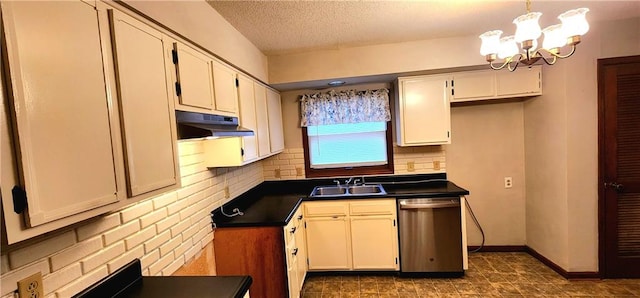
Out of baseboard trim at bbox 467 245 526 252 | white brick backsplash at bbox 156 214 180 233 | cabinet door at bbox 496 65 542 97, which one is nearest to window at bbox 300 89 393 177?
cabinet door at bbox 496 65 542 97

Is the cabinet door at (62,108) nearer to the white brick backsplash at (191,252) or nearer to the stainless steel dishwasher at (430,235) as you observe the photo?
the white brick backsplash at (191,252)

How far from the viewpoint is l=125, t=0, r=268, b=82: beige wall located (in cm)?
134

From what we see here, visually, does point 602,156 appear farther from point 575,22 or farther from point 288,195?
point 288,195

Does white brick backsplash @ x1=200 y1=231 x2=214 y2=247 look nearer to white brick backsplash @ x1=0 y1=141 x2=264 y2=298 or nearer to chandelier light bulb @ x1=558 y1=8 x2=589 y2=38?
white brick backsplash @ x1=0 y1=141 x2=264 y2=298

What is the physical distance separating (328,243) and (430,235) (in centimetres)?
103

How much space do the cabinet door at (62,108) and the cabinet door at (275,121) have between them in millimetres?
2004

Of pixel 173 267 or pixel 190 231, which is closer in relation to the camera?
pixel 173 267

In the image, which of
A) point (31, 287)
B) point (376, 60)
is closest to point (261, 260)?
point (31, 287)

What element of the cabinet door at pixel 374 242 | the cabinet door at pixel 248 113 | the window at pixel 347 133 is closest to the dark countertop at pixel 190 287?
the cabinet door at pixel 248 113

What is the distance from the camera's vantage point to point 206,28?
179 cm

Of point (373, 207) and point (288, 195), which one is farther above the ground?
point (288, 195)

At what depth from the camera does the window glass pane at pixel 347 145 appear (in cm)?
344

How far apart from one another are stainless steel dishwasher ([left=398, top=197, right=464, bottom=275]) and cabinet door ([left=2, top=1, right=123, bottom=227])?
2.48 meters

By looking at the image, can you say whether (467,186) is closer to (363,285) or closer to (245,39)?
(363,285)
